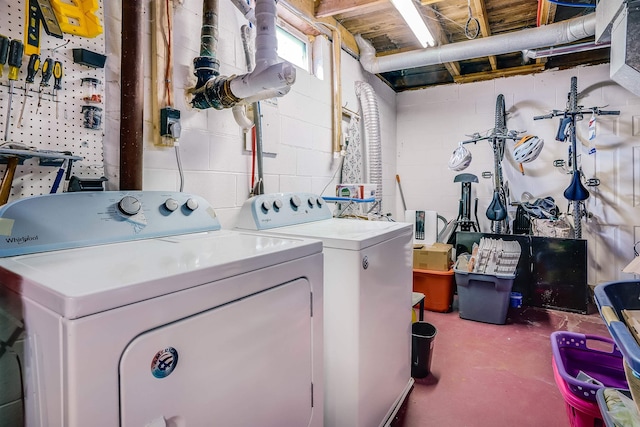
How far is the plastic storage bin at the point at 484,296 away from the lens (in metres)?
2.84

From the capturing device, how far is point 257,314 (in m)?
0.90

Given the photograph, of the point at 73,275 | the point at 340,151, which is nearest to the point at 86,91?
the point at 73,275

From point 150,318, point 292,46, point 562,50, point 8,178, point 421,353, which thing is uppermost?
point 562,50

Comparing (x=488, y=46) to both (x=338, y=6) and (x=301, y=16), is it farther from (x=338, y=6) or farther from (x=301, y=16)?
(x=301, y=16)

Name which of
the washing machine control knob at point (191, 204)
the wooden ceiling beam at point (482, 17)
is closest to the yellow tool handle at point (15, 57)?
the washing machine control knob at point (191, 204)

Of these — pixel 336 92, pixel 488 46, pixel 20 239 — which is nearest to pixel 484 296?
pixel 336 92

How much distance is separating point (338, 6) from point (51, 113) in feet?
7.13

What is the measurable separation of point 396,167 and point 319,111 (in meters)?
2.14

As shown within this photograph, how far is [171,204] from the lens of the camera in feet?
4.32

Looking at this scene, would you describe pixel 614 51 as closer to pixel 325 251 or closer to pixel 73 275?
pixel 325 251

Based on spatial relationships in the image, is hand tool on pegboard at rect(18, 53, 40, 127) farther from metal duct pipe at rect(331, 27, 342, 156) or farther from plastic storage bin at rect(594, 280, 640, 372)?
metal duct pipe at rect(331, 27, 342, 156)

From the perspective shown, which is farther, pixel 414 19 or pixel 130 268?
pixel 414 19

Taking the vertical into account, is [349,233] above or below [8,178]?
below

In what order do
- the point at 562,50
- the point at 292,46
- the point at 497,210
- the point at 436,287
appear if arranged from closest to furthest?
the point at 292,46
the point at 562,50
the point at 436,287
the point at 497,210
